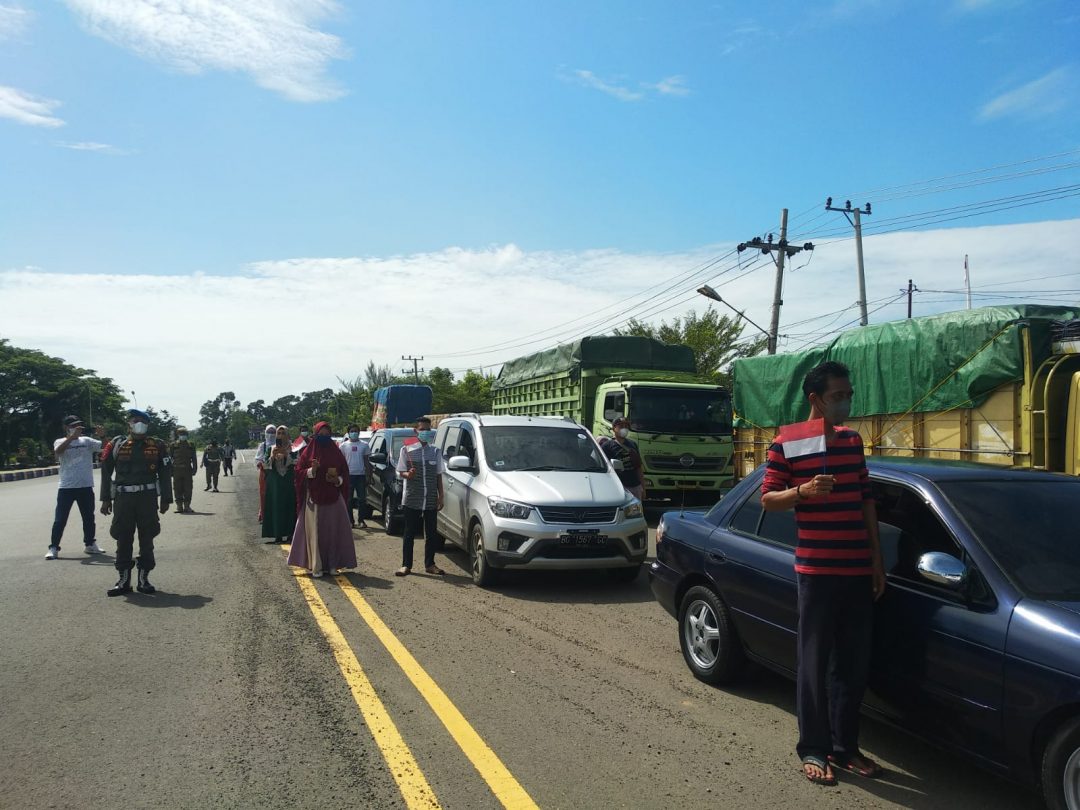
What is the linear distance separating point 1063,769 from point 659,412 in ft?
39.1

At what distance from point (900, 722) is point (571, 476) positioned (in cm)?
540

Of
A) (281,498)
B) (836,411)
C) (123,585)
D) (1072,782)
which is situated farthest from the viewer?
(281,498)

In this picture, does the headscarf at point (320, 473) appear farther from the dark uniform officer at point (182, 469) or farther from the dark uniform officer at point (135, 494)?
the dark uniform officer at point (182, 469)

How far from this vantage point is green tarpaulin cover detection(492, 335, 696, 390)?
17.2 metres

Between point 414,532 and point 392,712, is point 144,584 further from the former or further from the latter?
point 392,712

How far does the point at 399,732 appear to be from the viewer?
14.4 feet

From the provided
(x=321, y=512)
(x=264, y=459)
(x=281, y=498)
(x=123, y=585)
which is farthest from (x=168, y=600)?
(x=264, y=459)

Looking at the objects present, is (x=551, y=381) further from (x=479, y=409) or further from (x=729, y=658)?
(x=479, y=409)

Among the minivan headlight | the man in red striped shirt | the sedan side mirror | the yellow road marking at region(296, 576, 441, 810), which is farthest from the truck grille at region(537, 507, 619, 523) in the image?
the sedan side mirror

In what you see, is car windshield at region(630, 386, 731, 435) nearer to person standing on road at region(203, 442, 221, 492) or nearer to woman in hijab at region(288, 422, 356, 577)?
woman in hijab at region(288, 422, 356, 577)

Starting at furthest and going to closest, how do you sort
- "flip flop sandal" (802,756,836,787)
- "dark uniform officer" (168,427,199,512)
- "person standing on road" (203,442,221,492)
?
"person standing on road" (203,442,221,492) → "dark uniform officer" (168,427,199,512) → "flip flop sandal" (802,756,836,787)

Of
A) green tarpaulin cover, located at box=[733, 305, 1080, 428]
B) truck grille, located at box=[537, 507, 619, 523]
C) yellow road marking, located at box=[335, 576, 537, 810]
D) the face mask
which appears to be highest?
green tarpaulin cover, located at box=[733, 305, 1080, 428]

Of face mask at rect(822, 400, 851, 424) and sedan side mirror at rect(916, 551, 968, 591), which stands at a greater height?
face mask at rect(822, 400, 851, 424)

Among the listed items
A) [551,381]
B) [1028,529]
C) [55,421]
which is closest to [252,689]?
[1028,529]
